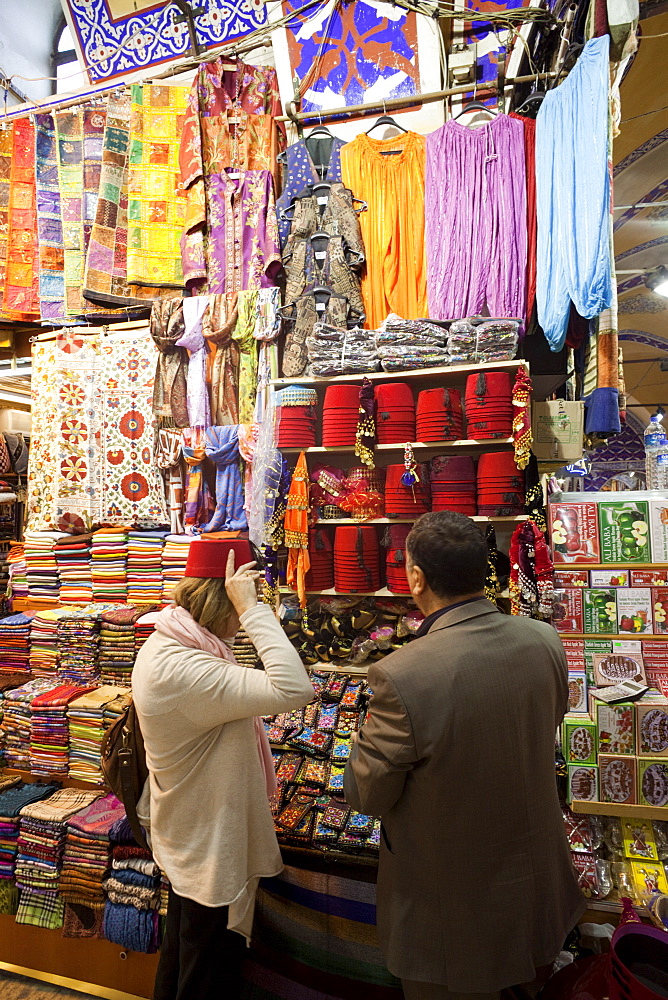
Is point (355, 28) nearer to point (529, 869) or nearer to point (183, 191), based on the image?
point (183, 191)

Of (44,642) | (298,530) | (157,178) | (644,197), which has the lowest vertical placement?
(44,642)

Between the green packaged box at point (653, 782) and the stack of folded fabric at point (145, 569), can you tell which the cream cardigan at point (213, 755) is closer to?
the green packaged box at point (653, 782)

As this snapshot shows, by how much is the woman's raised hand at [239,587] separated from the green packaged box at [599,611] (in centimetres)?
140

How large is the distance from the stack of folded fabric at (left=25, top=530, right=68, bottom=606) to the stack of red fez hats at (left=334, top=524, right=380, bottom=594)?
1903 mm

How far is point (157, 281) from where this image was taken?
371 cm

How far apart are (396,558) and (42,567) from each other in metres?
2.34

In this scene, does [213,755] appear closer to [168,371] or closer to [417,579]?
[417,579]

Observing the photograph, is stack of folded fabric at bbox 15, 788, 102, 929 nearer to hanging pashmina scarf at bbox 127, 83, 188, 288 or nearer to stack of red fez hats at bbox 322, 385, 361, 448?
stack of red fez hats at bbox 322, 385, 361, 448

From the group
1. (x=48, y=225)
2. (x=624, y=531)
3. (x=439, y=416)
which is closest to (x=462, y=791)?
(x=624, y=531)

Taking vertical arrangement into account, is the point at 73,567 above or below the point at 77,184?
below

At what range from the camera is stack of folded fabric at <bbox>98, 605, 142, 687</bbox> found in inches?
124

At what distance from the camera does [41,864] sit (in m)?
2.50

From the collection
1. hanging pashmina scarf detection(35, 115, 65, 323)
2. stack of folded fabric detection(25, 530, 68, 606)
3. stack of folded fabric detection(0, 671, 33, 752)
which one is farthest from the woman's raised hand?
hanging pashmina scarf detection(35, 115, 65, 323)

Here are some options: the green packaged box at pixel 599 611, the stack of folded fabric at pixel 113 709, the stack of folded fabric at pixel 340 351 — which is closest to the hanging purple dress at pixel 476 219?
the stack of folded fabric at pixel 340 351
